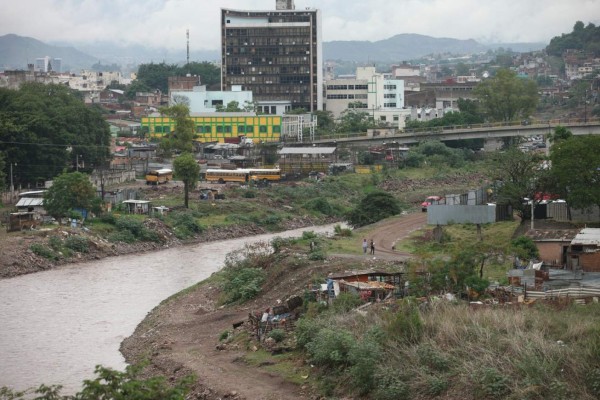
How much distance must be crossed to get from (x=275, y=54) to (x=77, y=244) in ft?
160

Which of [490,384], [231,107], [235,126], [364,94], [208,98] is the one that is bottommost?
[490,384]

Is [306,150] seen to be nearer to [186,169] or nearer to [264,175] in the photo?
[264,175]

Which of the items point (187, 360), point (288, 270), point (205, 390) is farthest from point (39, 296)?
point (205, 390)

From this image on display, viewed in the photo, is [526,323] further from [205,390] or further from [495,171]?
[495,171]

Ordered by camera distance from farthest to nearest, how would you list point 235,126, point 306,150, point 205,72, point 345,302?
point 205,72 → point 235,126 → point 306,150 → point 345,302

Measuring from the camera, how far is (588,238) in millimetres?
24609

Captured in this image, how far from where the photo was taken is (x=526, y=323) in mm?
18375

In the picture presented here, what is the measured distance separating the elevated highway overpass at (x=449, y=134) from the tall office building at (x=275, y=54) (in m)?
15.4

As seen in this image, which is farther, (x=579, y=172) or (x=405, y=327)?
(x=579, y=172)

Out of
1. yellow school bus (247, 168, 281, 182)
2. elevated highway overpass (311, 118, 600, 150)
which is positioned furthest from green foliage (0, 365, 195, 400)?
elevated highway overpass (311, 118, 600, 150)

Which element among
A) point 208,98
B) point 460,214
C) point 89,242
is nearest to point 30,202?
point 89,242

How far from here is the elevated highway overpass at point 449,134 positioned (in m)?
62.9

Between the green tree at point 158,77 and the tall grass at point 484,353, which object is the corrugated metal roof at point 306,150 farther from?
the green tree at point 158,77

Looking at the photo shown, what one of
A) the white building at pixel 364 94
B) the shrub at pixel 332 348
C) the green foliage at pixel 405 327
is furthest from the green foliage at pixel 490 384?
the white building at pixel 364 94
